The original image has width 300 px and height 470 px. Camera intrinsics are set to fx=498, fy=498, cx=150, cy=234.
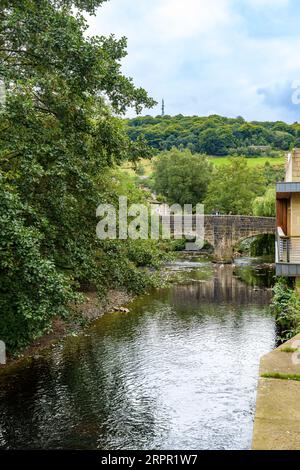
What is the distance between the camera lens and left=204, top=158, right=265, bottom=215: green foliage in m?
49.5

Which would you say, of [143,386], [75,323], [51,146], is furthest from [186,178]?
[51,146]

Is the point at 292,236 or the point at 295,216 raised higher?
the point at 295,216

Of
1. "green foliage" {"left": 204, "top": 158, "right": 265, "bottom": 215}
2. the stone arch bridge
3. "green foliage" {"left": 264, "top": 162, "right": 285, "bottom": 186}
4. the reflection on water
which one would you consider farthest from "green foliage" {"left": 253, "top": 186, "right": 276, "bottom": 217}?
the reflection on water

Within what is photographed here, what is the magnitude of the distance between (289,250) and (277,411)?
37.0 ft

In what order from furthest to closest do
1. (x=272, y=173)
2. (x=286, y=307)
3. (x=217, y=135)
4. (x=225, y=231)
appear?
(x=217, y=135) < (x=272, y=173) < (x=225, y=231) < (x=286, y=307)

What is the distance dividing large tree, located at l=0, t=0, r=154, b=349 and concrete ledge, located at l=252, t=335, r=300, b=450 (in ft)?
17.6

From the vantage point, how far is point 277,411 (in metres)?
4.98

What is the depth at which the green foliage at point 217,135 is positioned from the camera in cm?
7356

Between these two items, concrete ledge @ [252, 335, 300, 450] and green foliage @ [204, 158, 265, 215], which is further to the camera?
green foliage @ [204, 158, 265, 215]

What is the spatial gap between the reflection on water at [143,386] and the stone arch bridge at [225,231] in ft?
63.6

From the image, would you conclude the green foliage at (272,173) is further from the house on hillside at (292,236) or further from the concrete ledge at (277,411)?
the concrete ledge at (277,411)

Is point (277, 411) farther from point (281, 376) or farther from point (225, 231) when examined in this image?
point (225, 231)

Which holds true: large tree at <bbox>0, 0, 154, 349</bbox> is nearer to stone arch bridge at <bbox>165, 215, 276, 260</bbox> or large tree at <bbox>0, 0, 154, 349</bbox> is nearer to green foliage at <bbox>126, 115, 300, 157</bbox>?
stone arch bridge at <bbox>165, 215, 276, 260</bbox>

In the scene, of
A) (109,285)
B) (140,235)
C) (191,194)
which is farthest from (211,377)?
(191,194)
